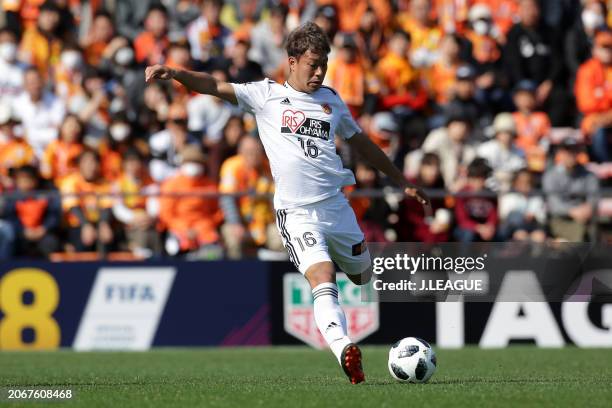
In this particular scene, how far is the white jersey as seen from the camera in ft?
29.0

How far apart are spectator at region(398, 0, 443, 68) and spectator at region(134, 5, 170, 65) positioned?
3679mm

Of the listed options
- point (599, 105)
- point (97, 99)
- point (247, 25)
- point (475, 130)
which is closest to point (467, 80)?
point (475, 130)

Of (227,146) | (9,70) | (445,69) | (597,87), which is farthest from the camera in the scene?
(445,69)

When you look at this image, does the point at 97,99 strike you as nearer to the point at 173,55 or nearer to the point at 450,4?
the point at 173,55

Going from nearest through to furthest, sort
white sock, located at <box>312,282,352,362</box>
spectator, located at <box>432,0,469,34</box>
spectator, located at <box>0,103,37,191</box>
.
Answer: white sock, located at <box>312,282,352,362</box> → spectator, located at <box>0,103,37,191</box> → spectator, located at <box>432,0,469,34</box>

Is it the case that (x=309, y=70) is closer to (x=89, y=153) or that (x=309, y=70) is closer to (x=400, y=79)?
(x=89, y=153)

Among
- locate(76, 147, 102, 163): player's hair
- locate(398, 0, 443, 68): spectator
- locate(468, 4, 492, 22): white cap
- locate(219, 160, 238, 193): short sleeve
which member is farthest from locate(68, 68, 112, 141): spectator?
locate(468, 4, 492, 22): white cap

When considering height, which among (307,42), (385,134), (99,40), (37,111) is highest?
(99,40)

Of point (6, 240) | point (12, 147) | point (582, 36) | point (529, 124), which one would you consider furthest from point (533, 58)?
point (6, 240)

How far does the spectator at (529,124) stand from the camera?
17159 millimetres

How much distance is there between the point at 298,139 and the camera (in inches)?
348

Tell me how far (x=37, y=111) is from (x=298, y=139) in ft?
31.9

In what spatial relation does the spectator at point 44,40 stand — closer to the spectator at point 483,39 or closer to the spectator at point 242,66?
the spectator at point 242,66

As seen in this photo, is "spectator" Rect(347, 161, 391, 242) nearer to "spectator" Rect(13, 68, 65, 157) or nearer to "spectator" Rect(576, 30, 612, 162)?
"spectator" Rect(576, 30, 612, 162)
